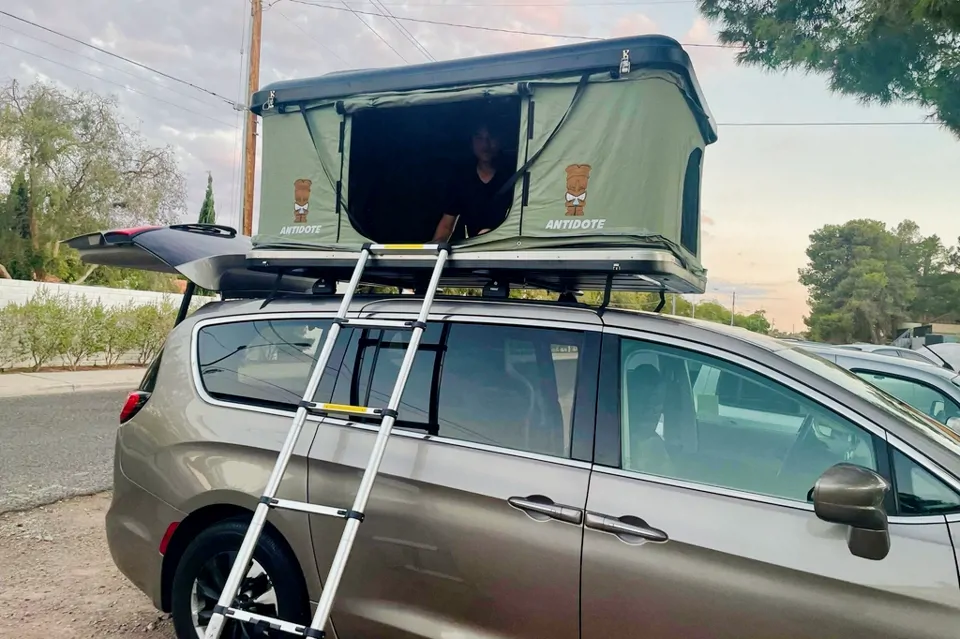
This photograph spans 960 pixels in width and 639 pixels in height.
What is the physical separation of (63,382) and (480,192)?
38.6 ft

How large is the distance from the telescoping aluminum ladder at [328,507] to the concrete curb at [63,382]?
1049cm

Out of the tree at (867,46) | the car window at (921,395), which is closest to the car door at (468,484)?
the car window at (921,395)

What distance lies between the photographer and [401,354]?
2938 mm

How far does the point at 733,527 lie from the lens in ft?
7.09

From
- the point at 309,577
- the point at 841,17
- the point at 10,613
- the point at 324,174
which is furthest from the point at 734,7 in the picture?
the point at 10,613

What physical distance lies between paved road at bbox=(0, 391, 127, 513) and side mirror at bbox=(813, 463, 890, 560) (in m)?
5.69

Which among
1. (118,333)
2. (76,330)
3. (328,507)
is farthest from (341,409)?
(118,333)

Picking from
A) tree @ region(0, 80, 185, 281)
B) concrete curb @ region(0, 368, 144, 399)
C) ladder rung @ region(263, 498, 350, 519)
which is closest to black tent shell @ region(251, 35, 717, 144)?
ladder rung @ region(263, 498, 350, 519)

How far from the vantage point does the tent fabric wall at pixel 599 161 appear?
2.82 metres

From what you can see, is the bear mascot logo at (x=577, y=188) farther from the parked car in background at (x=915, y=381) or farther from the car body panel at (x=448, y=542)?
the parked car in background at (x=915, y=381)

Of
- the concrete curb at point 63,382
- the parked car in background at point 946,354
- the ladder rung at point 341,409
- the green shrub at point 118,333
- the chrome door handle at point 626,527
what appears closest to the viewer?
the chrome door handle at point 626,527

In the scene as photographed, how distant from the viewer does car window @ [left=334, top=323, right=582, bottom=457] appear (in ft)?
8.51

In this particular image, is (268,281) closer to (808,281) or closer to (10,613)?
(10,613)

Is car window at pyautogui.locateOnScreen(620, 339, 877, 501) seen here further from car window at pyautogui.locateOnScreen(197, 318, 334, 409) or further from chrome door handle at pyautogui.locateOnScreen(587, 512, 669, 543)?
car window at pyautogui.locateOnScreen(197, 318, 334, 409)
